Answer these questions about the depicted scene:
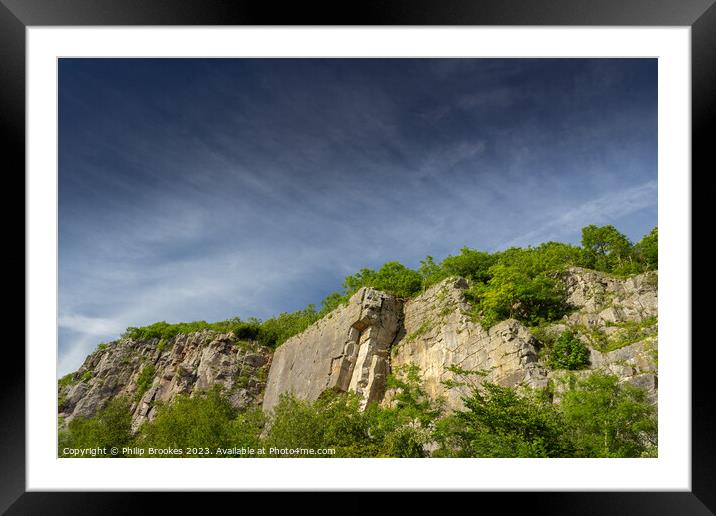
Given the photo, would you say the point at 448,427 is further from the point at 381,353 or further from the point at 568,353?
the point at 381,353

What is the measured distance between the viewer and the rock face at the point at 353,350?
13.1 metres

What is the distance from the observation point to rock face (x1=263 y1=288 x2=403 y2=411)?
42.9 ft

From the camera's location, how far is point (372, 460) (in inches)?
116

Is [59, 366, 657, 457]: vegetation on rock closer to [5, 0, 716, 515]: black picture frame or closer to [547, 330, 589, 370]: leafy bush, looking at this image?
[547, 330, 589, 370]: leafy bush

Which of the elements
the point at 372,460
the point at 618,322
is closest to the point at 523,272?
the point at 618,322

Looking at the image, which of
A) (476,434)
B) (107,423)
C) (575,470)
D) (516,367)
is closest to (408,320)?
(516,367)

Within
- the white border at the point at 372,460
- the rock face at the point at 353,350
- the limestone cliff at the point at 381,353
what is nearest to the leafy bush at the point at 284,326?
the limestone cliff at the point at 381,353

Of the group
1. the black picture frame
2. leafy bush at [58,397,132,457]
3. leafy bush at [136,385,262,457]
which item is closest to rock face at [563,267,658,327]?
the black picture frame

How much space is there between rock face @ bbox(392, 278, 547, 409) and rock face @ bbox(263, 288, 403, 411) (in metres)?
0.46

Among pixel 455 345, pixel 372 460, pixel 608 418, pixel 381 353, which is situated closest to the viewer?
pixel 372 460
